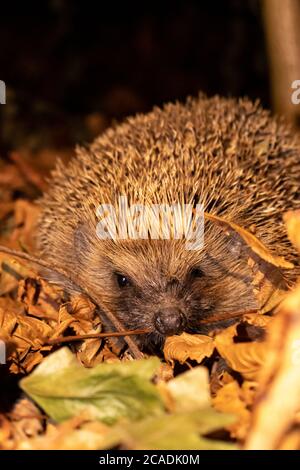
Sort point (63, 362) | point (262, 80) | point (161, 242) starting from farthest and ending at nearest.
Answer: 1. point (262, 80)
2. point (161, 242)
3. point (63, 362)

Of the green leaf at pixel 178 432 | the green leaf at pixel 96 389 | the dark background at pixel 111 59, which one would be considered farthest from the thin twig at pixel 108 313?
the dark background at pixel 111 59

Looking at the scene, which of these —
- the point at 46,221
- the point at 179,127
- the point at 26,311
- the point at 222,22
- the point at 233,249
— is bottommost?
the point at 26,311

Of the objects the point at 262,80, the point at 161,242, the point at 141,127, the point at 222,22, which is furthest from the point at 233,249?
the point at 222,22

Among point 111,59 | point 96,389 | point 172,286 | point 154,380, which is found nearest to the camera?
point 96,389

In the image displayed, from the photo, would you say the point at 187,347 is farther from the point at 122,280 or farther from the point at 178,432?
the point at 178,432

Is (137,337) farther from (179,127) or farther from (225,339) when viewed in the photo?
(179,127)

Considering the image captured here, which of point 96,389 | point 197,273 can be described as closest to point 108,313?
point 197,273

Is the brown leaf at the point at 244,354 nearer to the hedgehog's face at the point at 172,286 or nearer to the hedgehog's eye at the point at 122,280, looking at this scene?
the hedgehog's face at the point at 172,286
